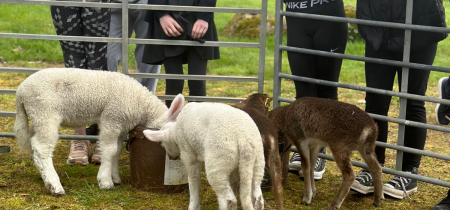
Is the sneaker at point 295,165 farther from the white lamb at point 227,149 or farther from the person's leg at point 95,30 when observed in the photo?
the person's leg at point 95,30

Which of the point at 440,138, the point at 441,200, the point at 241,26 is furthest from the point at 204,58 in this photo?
the point at 241,26

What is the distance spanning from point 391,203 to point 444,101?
0.98 m

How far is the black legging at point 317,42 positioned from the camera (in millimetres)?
5867

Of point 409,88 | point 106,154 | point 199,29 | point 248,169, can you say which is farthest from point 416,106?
point 106,154

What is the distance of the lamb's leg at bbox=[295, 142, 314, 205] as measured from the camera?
5.34m

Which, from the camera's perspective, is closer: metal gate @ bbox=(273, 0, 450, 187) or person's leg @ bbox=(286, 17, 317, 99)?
metal gate @ bbox=(273, 0, 450, 187)

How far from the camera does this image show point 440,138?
7828mm

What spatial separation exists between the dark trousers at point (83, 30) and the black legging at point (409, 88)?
259cm

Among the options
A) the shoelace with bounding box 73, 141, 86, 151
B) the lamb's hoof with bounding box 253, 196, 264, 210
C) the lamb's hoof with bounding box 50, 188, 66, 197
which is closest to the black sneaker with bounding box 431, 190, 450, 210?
the lamb's hoof with bounding box 253, 196, 264, 210

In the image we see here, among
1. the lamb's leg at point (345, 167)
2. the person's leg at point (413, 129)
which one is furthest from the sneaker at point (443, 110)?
the lamb's leg at point (345, 167)

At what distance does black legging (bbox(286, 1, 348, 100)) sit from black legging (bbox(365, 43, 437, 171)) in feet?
1.25

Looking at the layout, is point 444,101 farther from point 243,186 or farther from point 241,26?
point 241,26

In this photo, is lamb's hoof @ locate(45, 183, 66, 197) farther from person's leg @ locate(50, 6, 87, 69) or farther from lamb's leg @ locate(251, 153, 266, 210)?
lamb's leg @ locate(251, 153, 266, 210)

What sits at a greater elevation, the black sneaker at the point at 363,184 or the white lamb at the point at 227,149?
the white lamb at the point at 227,149
